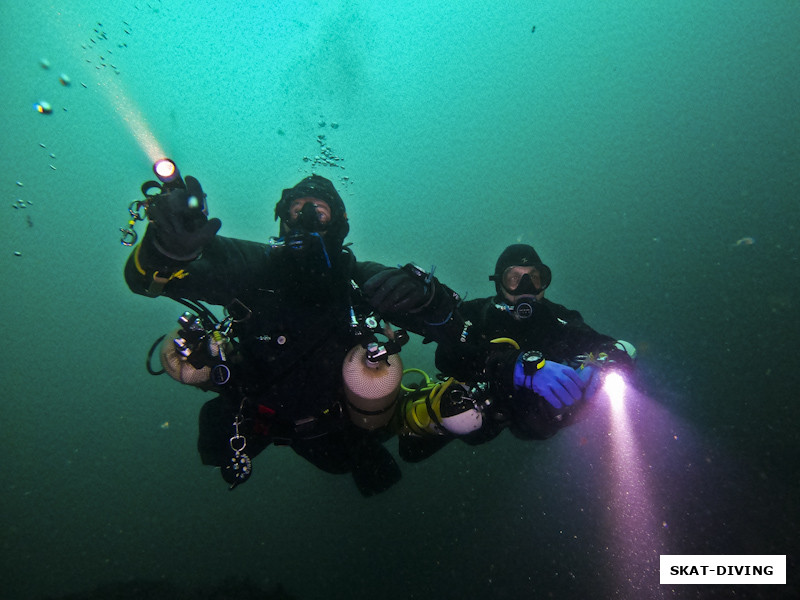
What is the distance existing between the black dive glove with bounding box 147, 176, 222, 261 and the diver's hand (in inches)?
41.7

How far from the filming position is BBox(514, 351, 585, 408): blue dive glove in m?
2.60

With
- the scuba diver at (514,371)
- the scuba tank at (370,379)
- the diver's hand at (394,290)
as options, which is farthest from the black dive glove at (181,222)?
the scuba diver at (514,371)

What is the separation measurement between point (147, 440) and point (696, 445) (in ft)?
91.6

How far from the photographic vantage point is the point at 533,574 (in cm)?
858

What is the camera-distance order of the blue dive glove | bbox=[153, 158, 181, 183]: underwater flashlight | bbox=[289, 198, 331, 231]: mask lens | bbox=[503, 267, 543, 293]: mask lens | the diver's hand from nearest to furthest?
bbox=[153, 158, 181, 183]: underwater flashlight
the diver's hand
the blue dive glove
bbox=[289, 198, 331, 231]: mask lens
bbox=[503, 267, 543, 293]: mask lens

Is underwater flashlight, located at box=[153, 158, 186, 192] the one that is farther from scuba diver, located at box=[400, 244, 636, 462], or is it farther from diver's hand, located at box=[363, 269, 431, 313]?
scuba diver, located at box=[400, 244, 636, 462]

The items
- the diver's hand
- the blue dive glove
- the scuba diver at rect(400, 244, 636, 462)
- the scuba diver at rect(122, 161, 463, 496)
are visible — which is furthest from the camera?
the scuba diver at rect(122, 161, 463, 496)

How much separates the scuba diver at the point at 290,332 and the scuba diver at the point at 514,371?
0.47 metres

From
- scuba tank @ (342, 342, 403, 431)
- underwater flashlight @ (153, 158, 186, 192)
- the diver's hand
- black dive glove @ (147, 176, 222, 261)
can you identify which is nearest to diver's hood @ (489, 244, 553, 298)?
scuba tank @ (342, 342, 403, 431)

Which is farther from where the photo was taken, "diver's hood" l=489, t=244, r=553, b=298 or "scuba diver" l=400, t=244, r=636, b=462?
"diver's hood" l=489, t=244, r=553, b=298

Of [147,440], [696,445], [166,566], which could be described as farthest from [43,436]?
[696,445]

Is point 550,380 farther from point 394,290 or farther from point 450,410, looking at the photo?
point 394,290

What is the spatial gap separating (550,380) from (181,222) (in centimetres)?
A: 272

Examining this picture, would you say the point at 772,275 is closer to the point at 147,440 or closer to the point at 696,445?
the point at 696,445
